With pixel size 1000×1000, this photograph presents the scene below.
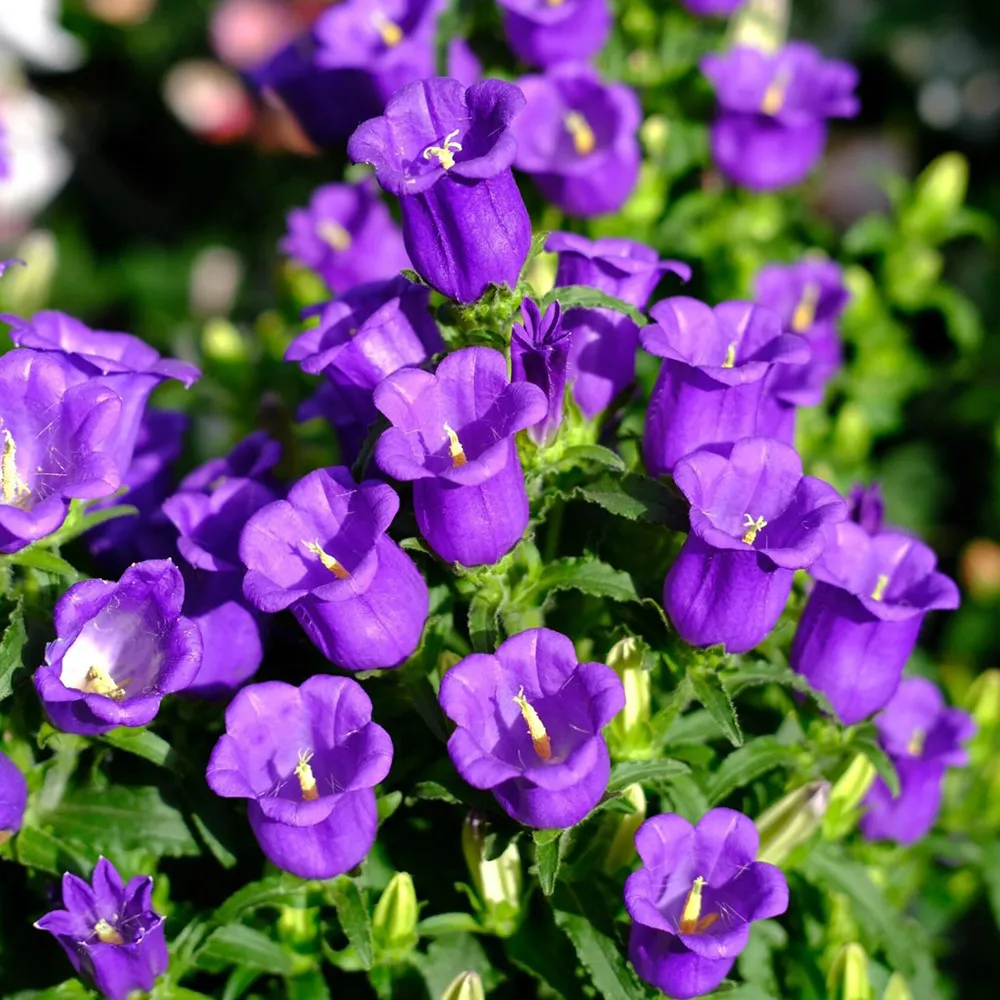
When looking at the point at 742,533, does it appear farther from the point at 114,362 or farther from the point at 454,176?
the point at 114,362

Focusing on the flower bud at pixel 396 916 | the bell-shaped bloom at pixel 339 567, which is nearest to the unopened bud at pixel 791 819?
the flower bud at pixel 396 916

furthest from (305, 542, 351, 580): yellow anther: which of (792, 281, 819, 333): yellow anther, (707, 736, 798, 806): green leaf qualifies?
(792, 281, 819, 333): yellow anther

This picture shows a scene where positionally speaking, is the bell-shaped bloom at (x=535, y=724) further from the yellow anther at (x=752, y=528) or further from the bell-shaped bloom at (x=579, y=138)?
the bell-shaped bloom at (x=579, y=138)

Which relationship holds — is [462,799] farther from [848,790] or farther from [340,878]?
[848,790]

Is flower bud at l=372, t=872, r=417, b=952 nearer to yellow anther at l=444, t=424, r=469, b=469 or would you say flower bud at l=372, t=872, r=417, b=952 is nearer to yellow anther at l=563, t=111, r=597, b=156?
yellow anther at l=444, t=424, r=469, b=469

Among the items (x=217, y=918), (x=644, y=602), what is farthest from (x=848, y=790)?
(x=217, y=918)

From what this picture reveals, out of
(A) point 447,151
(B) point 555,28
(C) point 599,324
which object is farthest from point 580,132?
(A) point 447,151
